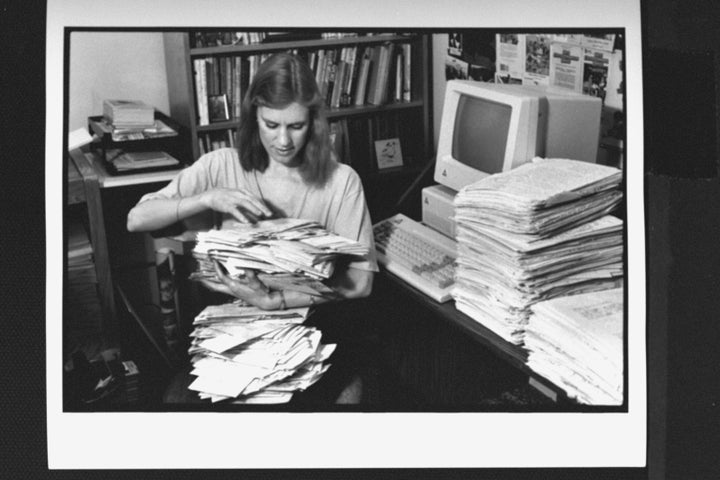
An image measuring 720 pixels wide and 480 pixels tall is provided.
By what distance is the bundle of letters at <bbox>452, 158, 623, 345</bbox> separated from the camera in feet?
4.14

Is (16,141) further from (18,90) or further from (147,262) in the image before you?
(147,262)

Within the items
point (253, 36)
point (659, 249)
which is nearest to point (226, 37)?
point (253, 36)

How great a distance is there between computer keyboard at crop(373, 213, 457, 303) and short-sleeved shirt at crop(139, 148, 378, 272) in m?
0.17

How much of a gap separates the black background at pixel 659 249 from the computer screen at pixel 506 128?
32cm

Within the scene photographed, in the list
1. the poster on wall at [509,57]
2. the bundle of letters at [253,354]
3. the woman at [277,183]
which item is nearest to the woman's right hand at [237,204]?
the woman at [277,183]

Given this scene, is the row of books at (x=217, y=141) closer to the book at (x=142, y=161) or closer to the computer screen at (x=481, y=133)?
the book at (x=142, y=161)

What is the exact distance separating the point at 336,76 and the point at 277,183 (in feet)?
1.24

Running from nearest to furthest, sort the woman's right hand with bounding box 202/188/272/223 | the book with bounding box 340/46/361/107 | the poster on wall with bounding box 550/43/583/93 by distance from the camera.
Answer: the woman's right hand with bounding box 202/188/272/223
the poster on wall with bounding box 550/43/583/93
the book with bounding box 340/46/361/107

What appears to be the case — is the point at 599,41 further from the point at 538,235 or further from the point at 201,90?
the point at 201,90

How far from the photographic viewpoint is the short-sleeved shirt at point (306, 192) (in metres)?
1.26

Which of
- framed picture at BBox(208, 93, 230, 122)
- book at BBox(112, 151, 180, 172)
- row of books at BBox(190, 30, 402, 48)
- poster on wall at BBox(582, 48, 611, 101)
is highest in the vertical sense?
row of books at BBox(190, 30, 402, 48)

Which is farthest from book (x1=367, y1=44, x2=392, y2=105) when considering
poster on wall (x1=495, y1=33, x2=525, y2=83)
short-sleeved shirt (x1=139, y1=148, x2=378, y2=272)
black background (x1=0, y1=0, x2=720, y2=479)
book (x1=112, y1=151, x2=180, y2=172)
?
black background (x1=0, y1=0, x2=720, y2=479)

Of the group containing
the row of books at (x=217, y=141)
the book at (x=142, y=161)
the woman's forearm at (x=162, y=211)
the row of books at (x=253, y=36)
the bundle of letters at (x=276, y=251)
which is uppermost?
the row of books at (x=253, y=36)

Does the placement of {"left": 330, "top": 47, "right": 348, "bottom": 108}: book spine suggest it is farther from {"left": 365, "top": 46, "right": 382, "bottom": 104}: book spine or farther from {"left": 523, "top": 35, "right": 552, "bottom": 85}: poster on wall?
{"left": 523, "top": 35, "right": 552, "bottom": 85}: poster on wall
